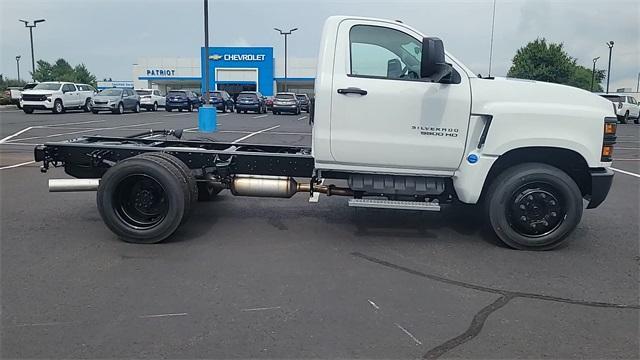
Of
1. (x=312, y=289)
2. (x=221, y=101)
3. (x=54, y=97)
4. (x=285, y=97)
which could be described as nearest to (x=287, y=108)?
(x=285, y=97)

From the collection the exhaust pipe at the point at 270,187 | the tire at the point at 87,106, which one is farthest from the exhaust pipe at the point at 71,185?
the tire at the point at 87,106

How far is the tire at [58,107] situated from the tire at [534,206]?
98.3 feet

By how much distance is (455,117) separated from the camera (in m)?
5.19

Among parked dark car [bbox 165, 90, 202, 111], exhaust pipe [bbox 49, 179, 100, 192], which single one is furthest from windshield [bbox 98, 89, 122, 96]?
exhaust pipe [bbox 49, 179, 100, 192]

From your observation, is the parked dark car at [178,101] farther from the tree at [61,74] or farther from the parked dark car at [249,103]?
the tree at [61,74]

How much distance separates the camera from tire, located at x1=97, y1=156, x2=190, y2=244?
5.20 m

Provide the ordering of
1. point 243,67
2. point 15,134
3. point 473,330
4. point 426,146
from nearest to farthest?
point 473,330 < point 426,146 < point 15,134 < point 243,67

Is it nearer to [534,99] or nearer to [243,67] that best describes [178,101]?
[243,67]

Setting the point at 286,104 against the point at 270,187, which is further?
the point at 286,104

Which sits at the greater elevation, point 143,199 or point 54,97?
point 54,97

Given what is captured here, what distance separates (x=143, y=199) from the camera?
17.9 feet

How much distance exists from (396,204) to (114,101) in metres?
29.1

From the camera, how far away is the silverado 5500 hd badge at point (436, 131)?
5.22 metres

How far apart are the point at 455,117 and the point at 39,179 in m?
7.12
